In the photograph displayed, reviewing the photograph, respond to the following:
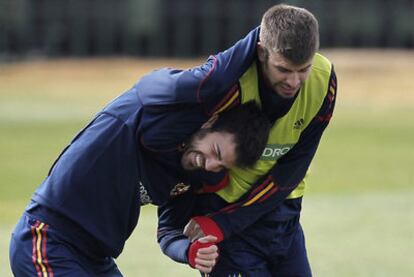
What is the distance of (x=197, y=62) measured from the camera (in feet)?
100

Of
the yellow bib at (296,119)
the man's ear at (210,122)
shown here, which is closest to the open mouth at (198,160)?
the man's ear at (210,122)

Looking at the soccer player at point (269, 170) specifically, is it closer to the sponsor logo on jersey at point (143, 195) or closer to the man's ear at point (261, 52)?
the man's ear at point (261, 52)

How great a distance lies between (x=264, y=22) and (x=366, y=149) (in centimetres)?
1159

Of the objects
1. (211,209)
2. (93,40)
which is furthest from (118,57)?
(211,209)

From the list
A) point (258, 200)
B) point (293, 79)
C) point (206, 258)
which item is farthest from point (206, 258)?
point (293, 79)

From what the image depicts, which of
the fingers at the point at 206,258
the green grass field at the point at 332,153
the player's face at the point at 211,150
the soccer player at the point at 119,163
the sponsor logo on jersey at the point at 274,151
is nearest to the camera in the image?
the soccer player at the point at 119,163

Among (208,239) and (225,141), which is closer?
(225,141)

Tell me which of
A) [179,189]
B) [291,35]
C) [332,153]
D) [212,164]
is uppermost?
[291,35]

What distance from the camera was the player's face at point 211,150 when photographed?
5.45 metres

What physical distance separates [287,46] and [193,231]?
1.28 metres

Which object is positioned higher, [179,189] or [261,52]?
[261,52]

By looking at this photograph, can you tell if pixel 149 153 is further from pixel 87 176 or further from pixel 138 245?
pixel 138 245

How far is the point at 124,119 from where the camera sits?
5.37m

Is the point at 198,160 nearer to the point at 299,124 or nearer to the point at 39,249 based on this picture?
the point at 299,124
